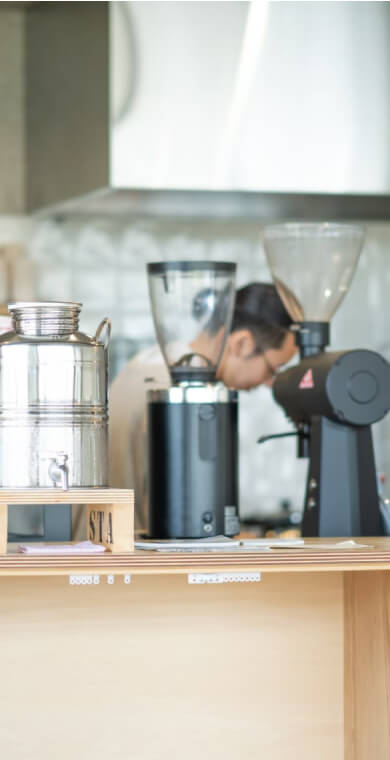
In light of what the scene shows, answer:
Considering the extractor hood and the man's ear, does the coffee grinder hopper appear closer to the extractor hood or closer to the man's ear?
the man's ear

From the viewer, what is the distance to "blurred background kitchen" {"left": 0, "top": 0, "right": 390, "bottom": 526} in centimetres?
348

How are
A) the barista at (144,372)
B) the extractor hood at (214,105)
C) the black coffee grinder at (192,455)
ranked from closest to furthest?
the black coffee grinder at (192,455) < the barista at (144,372) < the extractor hood at (214,105)

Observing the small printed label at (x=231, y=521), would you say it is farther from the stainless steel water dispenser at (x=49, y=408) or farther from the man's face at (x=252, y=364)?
the man's face at (x=252, y=364)

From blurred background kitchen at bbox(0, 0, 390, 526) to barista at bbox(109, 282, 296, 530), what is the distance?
658mm

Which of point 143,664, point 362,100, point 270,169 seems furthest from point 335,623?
point 362,100

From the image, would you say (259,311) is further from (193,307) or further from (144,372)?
(193,307)

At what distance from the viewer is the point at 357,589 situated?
72.0 inches

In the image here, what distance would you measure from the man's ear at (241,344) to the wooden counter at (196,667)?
120cm

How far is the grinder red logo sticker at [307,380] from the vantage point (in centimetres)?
200

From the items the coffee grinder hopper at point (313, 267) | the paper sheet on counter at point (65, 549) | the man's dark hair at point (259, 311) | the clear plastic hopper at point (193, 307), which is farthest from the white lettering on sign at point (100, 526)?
the man's dark hair at point (259, 311)

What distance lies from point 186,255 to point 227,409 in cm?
224

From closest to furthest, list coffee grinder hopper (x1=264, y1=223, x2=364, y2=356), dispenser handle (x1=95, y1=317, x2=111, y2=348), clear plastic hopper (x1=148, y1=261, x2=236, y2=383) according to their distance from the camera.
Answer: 1. dispenser handle (x1=95, y1=317, x2=111, y2=348)
2. clear plastic hopper (x1=148, y1=261, x2=236, y2=383)
3. coffee grinder hopper (x1=264, y1=223, x2=364, y2=356)

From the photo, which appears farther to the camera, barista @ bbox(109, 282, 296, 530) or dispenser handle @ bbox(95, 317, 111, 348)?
barista @ bbox(109, 282, 296, 530)

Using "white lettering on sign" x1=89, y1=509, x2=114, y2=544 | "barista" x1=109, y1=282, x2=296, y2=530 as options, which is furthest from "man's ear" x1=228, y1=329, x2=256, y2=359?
"white lettering on sign" x1=89, y1=509, x2=114, y2=544
